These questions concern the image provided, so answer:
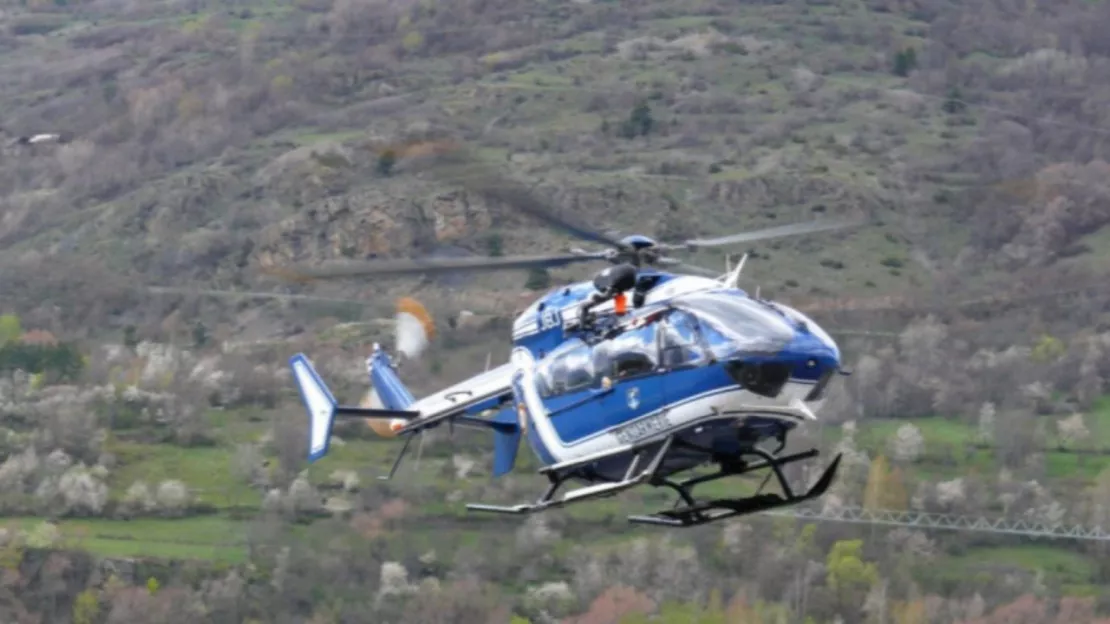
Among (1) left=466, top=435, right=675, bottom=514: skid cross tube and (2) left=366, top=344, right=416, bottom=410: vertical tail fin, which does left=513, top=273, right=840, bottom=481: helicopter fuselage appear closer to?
(1) left=466, top=435, right=675, bottom=514: skid cross tube

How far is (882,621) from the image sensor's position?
42.1 m

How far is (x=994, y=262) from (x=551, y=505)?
38.1 meters

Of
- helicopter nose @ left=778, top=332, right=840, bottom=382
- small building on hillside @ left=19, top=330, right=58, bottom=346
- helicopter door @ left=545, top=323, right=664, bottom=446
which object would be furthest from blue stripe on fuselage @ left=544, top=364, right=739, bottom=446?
small building on hillside @ left=19, top=330, right=58, bottom=346

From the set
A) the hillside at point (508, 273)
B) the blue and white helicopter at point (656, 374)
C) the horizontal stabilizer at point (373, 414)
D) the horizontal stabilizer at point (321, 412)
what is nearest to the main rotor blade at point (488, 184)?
the blue and white helicopter at point (656, 374)

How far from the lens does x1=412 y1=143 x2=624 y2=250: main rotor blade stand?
58.9ft

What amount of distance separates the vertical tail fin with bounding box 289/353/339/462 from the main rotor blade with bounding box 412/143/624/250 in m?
4.54

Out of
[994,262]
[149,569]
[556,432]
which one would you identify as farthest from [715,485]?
[556,432]

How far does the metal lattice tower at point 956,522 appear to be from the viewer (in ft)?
149

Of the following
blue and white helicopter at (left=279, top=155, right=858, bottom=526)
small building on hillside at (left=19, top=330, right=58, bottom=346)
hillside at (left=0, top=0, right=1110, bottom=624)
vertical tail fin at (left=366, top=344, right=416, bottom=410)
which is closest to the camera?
blue and white helicopter at (left=279, top=155, right=858, bottom=526)

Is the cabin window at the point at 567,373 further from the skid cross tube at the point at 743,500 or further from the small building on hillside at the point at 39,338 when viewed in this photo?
the small building on hillside at the point at 39,338

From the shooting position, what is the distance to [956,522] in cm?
4606

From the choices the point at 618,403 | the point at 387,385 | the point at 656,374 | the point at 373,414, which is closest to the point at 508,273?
the point at 387,385

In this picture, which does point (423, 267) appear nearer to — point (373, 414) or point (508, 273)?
point (373, 414)

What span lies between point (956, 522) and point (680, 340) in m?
28.7
